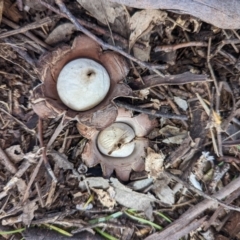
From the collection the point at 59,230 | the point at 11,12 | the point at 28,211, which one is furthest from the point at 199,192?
the point at 11,12

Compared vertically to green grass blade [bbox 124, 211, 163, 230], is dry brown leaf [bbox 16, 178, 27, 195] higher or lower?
lower

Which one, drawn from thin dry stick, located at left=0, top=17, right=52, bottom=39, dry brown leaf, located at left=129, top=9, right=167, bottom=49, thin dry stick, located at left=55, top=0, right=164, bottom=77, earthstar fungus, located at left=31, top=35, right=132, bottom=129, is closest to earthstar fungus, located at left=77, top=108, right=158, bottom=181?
earthstar fungus, located at left=31, top=35, right=132, bottom=129

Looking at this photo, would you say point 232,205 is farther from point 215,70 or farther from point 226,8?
point 226,8

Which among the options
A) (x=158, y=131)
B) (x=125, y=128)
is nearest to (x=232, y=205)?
(x=158, y=131)

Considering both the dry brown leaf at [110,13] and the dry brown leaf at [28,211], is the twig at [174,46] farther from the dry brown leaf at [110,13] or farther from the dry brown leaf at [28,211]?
the dry brown leaf at [28,211]

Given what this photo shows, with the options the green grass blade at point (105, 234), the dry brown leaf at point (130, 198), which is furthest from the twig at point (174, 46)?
the green grass blade at point (105, 234)

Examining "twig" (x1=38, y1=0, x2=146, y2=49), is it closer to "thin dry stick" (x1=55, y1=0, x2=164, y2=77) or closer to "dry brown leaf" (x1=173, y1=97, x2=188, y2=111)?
"thin dry stick" (x1=55, y1=0, x2=164, y2=77)
